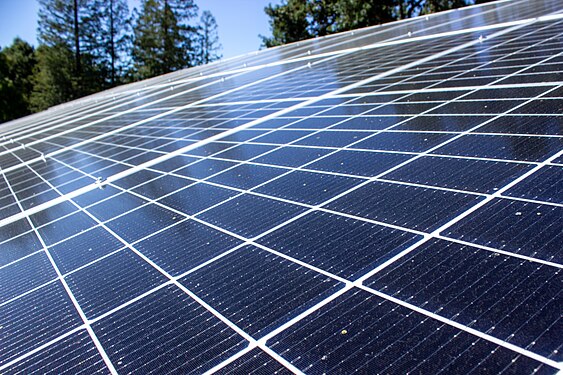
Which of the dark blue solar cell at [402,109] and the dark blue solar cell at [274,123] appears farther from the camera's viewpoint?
the dark blue solar cell at [274,123]

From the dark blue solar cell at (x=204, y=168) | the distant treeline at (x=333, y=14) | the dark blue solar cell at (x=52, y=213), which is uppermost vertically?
the distant treeline at (x=333, y=14)

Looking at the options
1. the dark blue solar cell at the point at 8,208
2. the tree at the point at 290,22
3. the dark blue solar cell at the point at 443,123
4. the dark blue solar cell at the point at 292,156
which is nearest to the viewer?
the dark blue solar cell at the point at 443,123

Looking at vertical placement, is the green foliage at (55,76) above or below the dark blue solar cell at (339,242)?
above

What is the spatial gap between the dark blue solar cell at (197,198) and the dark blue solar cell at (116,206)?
49cm

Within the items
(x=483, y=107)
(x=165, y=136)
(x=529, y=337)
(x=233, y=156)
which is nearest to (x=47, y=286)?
(x=233, y=156)

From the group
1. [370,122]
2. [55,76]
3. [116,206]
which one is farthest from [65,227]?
[55,76]

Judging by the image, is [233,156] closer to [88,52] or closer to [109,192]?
[109,192]

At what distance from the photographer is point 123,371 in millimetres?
3459

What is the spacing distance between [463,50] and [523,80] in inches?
189

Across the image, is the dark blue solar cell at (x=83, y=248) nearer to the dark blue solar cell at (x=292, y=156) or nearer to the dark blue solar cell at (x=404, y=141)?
the dark blue solar cell at (x=292, y=156)

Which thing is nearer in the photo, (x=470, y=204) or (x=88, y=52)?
(x=470, y=204)

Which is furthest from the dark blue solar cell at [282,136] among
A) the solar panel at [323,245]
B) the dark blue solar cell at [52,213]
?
the dark blue solar cell at [52,213]

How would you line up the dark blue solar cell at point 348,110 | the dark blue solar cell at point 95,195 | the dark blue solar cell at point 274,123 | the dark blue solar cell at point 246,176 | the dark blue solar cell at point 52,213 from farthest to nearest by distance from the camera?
the dark blue solar cell at point 274,123 < the dark blue solar cell at point 348,110 < the dark blue solar cell at point 95,195 < the dark blue solar cell at point 52,213 < the dark blue solar cell at point 246,176

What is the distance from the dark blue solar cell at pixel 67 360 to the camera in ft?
11.9
